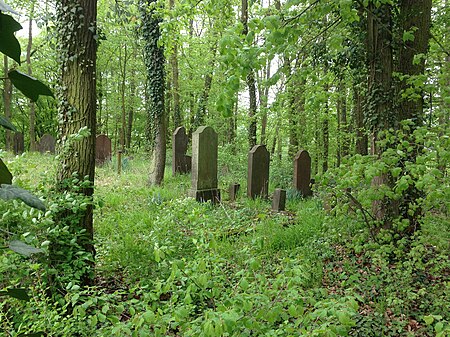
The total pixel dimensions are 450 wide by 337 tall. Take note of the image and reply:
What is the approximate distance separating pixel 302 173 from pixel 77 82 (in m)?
6.52

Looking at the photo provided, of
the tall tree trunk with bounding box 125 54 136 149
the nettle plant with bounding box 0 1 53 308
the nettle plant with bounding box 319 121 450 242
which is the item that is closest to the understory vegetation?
the nettle plant with bounding box 319 121 450 242

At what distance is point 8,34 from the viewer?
483 mm

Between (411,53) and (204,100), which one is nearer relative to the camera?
(411,53)

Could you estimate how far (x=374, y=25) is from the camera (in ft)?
17.6

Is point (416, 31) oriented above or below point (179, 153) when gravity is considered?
above

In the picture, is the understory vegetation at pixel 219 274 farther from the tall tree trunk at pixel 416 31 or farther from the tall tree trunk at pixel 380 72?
the tall tree trunk at pixel 416 31

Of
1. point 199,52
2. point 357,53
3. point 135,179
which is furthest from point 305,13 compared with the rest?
point 199,52

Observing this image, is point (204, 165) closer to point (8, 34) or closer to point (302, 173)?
point (302, 173)

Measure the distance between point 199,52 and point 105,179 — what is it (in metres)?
9.09

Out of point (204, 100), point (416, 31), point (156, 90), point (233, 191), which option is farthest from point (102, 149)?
point (416, 31)

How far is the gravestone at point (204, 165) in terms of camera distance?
7730mm

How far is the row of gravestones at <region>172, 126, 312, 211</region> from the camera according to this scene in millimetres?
7727

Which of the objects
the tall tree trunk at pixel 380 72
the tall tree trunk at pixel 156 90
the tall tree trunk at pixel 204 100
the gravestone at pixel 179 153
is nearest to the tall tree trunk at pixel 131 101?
the tall tree trunk at pixel 204 100

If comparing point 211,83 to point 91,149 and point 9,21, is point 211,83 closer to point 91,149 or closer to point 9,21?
point 91,149
